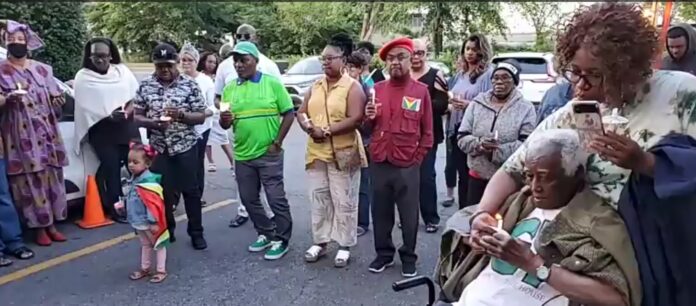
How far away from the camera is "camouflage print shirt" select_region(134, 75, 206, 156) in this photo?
525 cm

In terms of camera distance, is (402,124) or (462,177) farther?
(462,177)

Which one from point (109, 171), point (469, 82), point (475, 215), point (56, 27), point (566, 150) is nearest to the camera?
point (566, 150)

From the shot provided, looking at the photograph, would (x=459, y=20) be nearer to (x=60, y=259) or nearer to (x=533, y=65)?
(x=533, y=65)

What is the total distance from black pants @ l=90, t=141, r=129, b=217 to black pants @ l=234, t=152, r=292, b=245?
1.55 metres

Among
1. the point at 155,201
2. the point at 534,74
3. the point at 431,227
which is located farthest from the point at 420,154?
the point at 534,74

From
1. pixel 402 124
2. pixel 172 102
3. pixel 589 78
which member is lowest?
pixel 402 124

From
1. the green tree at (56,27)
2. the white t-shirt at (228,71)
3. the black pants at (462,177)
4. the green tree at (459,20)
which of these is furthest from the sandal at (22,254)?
the green tree at (459,20)

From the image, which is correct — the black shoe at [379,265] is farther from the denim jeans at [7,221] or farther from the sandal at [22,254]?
the denim jeans at [7,221]

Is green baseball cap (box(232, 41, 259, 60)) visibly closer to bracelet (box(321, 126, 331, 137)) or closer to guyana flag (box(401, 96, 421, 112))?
bracelet (box(321, 126, 331, 137))

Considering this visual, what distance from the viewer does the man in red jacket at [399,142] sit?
462 centimetres

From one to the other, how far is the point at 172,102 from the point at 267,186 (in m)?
1.00

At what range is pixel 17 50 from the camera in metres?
5.09

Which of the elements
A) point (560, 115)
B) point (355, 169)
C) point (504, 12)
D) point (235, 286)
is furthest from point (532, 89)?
point (504, 12)

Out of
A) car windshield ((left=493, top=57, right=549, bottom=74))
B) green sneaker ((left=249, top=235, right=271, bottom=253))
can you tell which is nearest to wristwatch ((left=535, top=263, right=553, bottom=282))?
green sneaker ((left=249, top=235, right=271, bottom=253))
